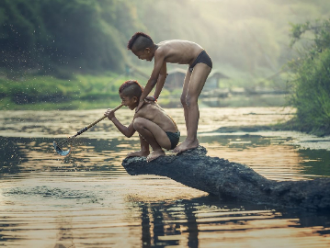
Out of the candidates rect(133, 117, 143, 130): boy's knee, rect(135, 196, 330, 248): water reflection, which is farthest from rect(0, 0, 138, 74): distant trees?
rect(135, 196, 330, 248): water reflection

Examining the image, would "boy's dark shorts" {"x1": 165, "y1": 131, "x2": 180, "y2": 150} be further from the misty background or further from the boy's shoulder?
the misty background

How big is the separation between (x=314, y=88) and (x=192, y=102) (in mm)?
9587

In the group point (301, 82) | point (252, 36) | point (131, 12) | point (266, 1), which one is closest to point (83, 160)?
point (301, 82)

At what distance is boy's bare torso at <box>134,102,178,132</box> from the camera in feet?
29.3

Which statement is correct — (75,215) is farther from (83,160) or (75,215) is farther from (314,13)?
(314,13)

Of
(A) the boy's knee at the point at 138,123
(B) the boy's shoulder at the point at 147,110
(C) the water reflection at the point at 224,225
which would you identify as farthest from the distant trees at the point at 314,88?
(C) the water reflection at the point at 224,225

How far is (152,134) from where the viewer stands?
897 cm

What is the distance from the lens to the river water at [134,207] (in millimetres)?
6887

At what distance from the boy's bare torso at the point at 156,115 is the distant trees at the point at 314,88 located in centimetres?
834

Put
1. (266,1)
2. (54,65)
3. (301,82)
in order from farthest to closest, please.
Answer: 1. (266,1)
2. (54,65)
3. (301,82)

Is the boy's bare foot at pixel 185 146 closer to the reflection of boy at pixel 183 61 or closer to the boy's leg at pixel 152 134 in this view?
the reflection of boy at pixel 183 61

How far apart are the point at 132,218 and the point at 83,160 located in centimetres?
614

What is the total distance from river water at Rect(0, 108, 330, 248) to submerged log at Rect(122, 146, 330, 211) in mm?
162

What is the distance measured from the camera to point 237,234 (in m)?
6.97
